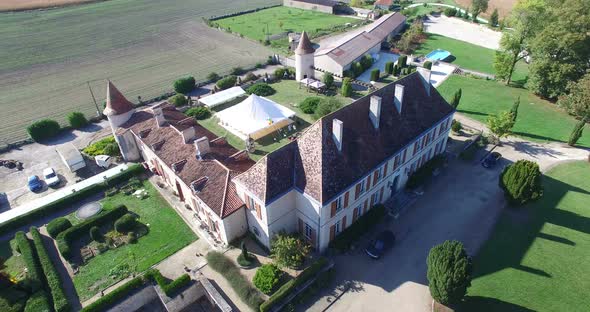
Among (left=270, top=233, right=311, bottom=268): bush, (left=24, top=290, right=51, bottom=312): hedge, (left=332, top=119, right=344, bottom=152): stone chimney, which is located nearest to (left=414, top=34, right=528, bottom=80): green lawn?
(left=332, top=119, right=344, bottom=152): stone chimney

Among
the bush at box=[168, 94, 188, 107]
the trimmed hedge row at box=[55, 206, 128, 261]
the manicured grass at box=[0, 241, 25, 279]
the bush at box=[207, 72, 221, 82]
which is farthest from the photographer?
the bush at box=[207, 72, 221, 82]

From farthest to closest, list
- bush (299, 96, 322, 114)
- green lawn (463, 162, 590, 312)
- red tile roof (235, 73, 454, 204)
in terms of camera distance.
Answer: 1. bush (299, 96, 322, 114)
2. red tile roof (235, 73, 454, 204)
3. green lawn (463, 162, 590, 312)

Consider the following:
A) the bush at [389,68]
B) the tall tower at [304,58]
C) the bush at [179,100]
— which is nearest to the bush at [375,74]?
the bush at [389,68]

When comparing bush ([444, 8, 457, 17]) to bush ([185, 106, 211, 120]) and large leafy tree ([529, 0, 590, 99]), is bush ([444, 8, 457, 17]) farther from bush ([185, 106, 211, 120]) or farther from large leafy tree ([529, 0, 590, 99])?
bush ([185, 106, 211, 120])

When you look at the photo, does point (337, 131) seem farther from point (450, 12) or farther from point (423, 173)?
point (450, 12)

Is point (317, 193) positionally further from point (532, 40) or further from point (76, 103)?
point (76, 103)

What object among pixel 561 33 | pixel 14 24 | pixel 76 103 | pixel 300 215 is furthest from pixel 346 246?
pixel 14 24

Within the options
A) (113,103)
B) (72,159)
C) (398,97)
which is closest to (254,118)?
(113,103)

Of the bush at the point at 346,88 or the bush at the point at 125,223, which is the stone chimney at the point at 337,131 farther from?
the bush at the point at 346,88
